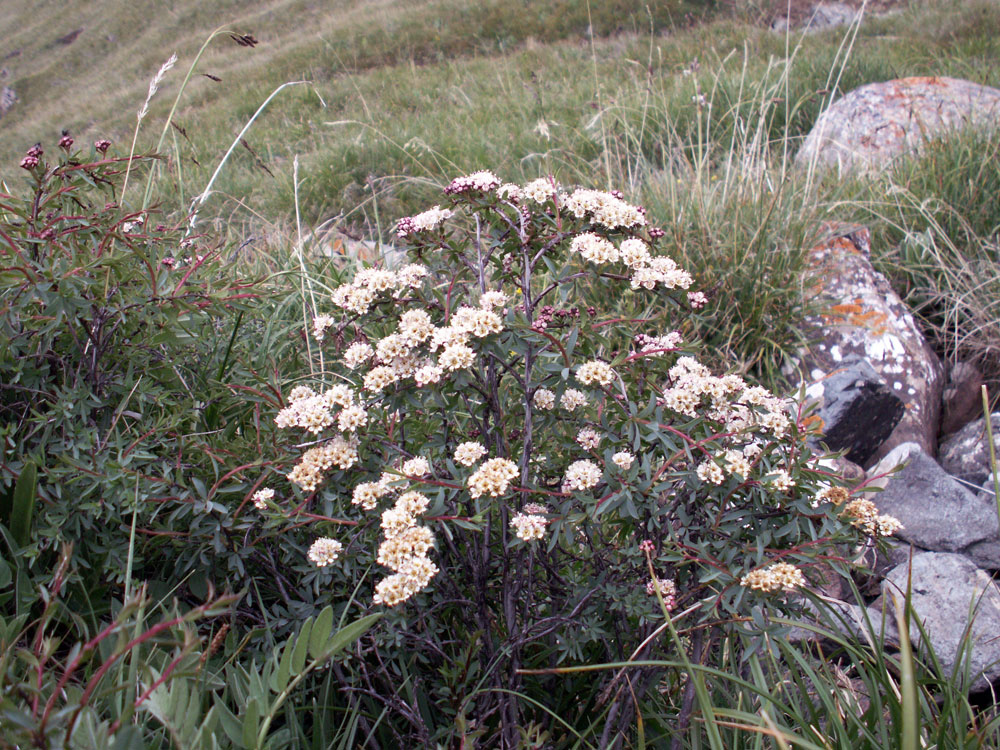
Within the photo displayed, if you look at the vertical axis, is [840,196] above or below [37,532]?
below

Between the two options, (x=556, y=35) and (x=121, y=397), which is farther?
(x=556, y=35)

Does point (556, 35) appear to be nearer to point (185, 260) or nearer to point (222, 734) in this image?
point (185, 260)

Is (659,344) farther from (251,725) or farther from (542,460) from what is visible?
(251,725)

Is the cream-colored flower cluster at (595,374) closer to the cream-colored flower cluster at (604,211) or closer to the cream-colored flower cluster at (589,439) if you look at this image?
the cream-colored flower cluster at (589,439)

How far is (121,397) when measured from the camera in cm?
178

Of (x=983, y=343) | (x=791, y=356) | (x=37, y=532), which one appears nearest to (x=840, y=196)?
(x=983, y=343)

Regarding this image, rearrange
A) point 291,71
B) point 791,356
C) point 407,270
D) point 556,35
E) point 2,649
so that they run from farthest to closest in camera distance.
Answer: point 556,35 → point 291,71 → point 791,356 → point 407,270 → point 2,649

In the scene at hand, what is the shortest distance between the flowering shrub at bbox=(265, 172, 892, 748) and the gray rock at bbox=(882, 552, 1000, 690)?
104 cm

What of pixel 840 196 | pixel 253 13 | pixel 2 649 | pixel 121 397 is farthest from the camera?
pixel 253 13

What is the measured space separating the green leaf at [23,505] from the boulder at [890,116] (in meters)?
5.26

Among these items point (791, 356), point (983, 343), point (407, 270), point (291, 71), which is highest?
point (407, 270)

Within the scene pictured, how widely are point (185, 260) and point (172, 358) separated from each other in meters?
0.33

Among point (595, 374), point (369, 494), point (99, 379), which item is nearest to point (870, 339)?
point (595, 374)

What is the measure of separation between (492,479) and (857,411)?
241 cm
